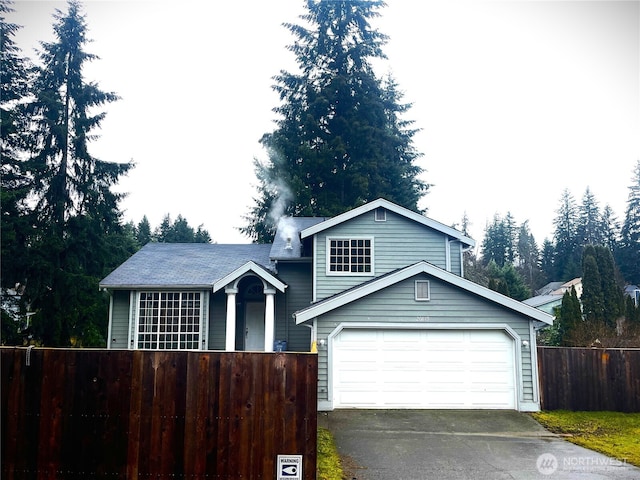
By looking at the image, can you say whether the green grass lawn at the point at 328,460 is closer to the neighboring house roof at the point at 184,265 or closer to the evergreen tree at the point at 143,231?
the neighboring house roof at the point at 184,265

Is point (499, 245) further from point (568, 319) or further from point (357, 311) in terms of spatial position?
point (357, 311)

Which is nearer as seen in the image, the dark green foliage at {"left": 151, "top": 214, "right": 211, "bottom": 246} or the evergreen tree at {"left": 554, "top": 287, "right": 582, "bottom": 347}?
the evergreen tree at {"left": 554, "top": 287, "right": 582, "bottom": 347}

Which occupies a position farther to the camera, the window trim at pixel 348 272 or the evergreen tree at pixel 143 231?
the evergreen tree at pixel 143 231

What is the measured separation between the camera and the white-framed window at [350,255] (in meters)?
16.0

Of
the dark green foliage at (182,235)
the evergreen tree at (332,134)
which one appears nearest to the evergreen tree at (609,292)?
the evergreen tree at (332,134)

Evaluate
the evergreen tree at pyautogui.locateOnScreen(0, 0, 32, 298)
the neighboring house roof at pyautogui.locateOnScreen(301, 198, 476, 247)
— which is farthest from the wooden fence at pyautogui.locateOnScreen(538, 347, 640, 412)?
the evergreen tree at pyautogui.locateOnScreen(0, 0, 32, 298)

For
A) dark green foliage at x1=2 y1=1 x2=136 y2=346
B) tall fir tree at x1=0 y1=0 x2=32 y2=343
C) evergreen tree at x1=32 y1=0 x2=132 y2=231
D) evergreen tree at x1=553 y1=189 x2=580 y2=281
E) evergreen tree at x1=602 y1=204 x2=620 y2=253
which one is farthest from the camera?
evergreen tree at x1=553 y1=189 x2=580 y2=281

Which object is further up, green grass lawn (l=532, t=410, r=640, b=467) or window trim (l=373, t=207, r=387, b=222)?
window trim (l=373, t=207, r=387, b=222)

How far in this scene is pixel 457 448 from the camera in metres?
8.85

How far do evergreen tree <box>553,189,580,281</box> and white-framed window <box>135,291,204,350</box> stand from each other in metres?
60.0

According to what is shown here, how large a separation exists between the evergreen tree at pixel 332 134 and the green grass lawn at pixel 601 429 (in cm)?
1900

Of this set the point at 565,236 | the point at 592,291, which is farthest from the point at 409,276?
the point at 565,236

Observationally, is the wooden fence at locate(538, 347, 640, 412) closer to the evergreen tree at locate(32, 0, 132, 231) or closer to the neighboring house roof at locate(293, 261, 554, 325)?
the neighboring house roof at locate(293, 261, 554, 325)

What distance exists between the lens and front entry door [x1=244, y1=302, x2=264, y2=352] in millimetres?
17156
